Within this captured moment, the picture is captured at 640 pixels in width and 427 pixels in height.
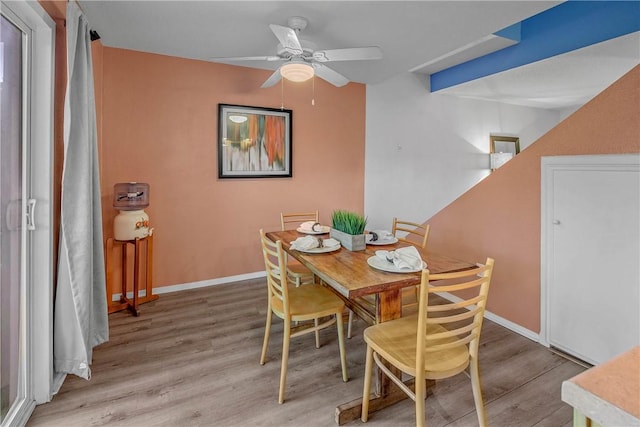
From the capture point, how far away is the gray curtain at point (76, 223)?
1.97 meters

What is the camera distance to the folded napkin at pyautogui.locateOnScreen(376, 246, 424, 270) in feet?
5.87

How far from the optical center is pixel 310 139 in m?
4.23

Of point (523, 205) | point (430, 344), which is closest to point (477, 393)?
point (430, 344)

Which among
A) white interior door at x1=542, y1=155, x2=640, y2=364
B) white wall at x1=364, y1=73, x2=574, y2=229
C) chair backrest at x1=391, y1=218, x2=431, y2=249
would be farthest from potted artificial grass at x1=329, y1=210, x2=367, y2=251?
white wall at x1=364, y1=73, x2=574, y2=229

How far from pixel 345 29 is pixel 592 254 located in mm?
2471

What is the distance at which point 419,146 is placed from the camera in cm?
500

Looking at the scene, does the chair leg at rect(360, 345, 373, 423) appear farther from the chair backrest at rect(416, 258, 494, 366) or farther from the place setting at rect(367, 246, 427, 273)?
the place setting at rect(367, 246, 427, 273)

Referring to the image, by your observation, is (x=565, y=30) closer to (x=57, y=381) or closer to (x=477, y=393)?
(x=477, y=393)

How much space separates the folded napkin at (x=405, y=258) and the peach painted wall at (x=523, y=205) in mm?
1313

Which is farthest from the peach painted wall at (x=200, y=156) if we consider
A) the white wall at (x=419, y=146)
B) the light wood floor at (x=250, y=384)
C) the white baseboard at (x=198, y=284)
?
the light wood floor at (x=250, y=384)

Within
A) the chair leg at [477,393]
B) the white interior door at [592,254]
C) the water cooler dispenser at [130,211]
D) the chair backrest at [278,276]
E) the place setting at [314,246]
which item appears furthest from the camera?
the water cooler dispenser at [130,211]

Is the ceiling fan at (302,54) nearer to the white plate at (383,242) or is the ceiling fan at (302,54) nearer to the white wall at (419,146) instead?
the white plate at (383,242)

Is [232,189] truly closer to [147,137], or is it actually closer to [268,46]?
[147,137]

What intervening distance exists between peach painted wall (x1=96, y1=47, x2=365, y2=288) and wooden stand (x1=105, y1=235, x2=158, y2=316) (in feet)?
0.63
